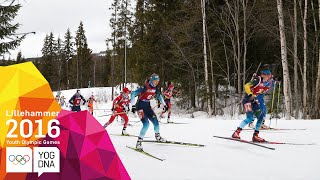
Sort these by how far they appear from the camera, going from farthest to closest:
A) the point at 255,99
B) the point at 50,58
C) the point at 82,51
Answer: the point at 50,58 → the point at 82,51 → the point at 255,99

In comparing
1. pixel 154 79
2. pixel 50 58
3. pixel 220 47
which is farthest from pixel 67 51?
pixel 154 79

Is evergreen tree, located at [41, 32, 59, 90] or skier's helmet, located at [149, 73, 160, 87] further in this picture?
evergreen tree, located at [41, 32, 59, 90]

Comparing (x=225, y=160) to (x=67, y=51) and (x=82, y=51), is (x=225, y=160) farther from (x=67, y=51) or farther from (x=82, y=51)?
(x=67, y=51)

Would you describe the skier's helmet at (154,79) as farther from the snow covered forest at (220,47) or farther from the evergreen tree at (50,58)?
the evergreen tree at (50,58)

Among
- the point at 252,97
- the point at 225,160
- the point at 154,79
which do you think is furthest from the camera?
the point at 252,97

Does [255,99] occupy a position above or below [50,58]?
below

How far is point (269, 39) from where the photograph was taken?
26.6 m

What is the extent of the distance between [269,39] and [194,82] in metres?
7.03

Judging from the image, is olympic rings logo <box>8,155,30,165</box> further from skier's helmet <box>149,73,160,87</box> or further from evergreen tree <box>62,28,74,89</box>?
evergreen tree <box>62,28,74,89</box>

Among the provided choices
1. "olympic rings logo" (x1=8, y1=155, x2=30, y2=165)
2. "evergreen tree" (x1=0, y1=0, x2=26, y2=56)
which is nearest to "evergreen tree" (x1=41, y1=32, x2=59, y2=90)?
"evergreen tree" (x1=0, y1=0, x2=26, y2=56)

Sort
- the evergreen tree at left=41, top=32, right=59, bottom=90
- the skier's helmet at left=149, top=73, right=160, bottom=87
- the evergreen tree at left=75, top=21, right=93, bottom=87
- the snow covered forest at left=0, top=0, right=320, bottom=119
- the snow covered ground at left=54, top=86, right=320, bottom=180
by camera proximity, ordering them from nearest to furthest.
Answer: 1. the snow covered ground at left=54, top=86, right=320, bottom=180
2. the skier's helmet at left=149, top=73, right=160, bottom=87
3. the snow covered forest at left=0, top=0, right=320, bottom=119
4. the evergreen tree at left=75, top=21, right=93, bottom=87
5. the evergreen tree at left=41, top=32, right=59, bottom=90

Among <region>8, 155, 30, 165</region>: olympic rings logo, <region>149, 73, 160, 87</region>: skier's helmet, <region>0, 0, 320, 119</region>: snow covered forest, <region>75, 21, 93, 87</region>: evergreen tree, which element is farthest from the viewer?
<region>75, 21, 93, 87</region>: evergreen tree

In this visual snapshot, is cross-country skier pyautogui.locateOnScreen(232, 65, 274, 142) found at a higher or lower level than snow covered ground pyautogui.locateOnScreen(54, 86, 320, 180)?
higher

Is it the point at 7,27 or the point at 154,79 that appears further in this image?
the point at 7,27
